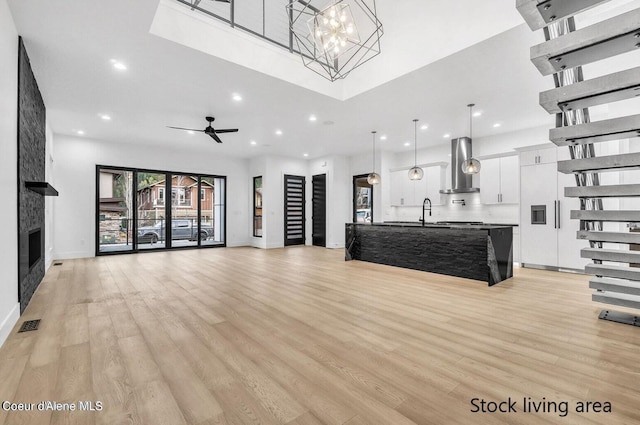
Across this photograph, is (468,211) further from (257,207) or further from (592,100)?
(257,207)

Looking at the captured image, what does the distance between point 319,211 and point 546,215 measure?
6167 mm

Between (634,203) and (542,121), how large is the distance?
2207mm

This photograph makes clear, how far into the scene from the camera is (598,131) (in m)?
2.29

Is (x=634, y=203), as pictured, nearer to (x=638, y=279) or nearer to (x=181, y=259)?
(x=638, y=279)

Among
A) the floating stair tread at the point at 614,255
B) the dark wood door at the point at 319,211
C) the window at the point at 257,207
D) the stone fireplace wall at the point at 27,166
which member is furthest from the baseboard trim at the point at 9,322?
the dark wood door at the point at 319,211

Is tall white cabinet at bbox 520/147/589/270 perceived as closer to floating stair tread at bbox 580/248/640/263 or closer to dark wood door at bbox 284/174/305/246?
floating stair tread at bbox 580/248/640/263

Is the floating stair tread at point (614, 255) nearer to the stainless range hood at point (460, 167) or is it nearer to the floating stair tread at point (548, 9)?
the floating stair tread at point (548, 9)

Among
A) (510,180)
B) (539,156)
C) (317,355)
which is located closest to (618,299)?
(317,355)

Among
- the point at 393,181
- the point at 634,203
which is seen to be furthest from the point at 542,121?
the point at 393,181

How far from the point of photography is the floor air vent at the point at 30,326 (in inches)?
108

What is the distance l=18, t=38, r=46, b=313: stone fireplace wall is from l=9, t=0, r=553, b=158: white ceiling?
1.07ft

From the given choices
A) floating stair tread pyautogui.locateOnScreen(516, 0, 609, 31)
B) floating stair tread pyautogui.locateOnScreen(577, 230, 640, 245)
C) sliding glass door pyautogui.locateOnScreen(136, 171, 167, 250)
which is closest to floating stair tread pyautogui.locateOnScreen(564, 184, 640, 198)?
floating stair tread pyautogui.locateOnScreen(577, 230, 640, 245)

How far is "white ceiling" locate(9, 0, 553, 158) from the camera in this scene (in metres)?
3.15

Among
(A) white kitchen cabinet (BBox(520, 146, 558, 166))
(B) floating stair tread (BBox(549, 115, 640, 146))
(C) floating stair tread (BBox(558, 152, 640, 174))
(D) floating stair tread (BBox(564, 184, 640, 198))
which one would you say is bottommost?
(D) floating stair tread (BBox(564, 184, 640, 198))
